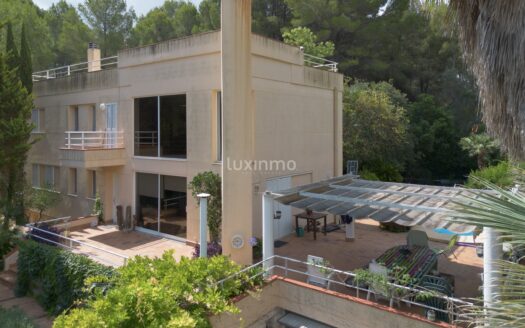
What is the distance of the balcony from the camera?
14.7 meters

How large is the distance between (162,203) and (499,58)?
38.9ft

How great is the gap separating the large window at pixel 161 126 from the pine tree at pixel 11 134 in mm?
3886

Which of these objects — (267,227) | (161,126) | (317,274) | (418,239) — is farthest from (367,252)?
(161,126)

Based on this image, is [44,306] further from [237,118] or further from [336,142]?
[336,142]

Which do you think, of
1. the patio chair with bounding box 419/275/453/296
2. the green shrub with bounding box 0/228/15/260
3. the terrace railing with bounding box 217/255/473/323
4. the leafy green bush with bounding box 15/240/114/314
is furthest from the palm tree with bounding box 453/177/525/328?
the green shrub with bounding box 0/228/15/260

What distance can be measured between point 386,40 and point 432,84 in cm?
645

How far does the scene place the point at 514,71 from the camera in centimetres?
516

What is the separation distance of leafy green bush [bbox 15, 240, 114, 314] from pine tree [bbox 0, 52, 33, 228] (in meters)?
3.34

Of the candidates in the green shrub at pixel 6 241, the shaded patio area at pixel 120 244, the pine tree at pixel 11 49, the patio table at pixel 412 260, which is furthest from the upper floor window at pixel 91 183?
the patio table at pixel 412 260

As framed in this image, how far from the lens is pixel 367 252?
1230 cm

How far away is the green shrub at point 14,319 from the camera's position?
9.42m

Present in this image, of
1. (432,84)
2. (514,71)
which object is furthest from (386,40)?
(514,71)

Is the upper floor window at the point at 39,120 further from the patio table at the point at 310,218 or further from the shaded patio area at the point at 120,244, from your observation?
the patio table at the point at 310,218

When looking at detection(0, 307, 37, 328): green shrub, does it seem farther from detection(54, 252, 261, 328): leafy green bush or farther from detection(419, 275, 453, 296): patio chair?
detection(419, 275, 453, 296): patio chair
